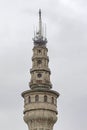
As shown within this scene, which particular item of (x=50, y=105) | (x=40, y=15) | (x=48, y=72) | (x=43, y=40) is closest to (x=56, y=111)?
(x=50, y=105)

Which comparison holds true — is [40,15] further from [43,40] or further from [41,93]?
[41,93]

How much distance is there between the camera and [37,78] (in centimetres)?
9462

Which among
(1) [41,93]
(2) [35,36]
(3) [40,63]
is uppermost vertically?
(2) [35,36]

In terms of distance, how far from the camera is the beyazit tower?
9025cm

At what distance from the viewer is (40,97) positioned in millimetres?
91375

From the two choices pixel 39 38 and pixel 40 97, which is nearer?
pixel 40 97

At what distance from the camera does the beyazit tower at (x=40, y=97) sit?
90250 mm

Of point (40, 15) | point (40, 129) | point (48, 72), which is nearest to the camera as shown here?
point (40, 129)

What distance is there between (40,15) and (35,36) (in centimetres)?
573

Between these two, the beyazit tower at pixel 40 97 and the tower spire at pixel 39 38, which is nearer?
the beyazit tower at pixel 40 97

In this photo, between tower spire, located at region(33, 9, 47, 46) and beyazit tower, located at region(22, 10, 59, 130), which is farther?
tower spire, located at region(33, 9, 47, 46)

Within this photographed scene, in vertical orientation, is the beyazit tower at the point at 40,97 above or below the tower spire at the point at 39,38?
below

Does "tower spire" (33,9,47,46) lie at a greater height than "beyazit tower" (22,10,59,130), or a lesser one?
greater

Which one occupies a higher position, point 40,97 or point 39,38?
point 39,38
